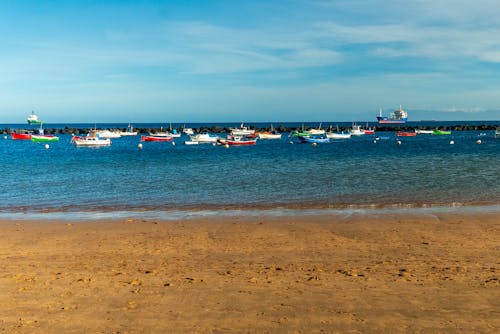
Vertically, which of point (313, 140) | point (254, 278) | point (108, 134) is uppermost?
point (108, 134)

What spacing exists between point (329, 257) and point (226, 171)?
2683 cm

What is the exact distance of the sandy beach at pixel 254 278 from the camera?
7324 mm

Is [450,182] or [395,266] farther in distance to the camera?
[450,182]

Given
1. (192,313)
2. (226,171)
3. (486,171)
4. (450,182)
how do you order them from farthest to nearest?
(226,171) → (486,171) → (450,182) → (192,313)

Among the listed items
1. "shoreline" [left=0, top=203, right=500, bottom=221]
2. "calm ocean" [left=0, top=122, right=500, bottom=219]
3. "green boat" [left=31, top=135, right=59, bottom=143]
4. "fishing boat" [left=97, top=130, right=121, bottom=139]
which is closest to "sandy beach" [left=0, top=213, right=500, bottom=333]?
"shoreline" [left=0, top=203, right=500, bottom=221]

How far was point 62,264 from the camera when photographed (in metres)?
11.2

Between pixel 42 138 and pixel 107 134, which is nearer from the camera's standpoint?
pixel 42 138

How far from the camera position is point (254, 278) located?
9.60 metres

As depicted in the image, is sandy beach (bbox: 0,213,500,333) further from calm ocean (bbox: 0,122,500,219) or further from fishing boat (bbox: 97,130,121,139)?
fishing boat (bbox: 97,130,121,139)

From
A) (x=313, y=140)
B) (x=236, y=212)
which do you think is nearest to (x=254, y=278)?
(x=236, y=212)

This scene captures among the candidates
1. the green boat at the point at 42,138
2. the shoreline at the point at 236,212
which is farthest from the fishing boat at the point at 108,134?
the shoreline at the point at 236,212

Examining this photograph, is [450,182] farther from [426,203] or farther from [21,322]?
[21,322]

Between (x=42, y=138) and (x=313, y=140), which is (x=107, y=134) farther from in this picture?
(x=313, y=140)

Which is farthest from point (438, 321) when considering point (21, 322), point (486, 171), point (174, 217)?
point (486, 171)
